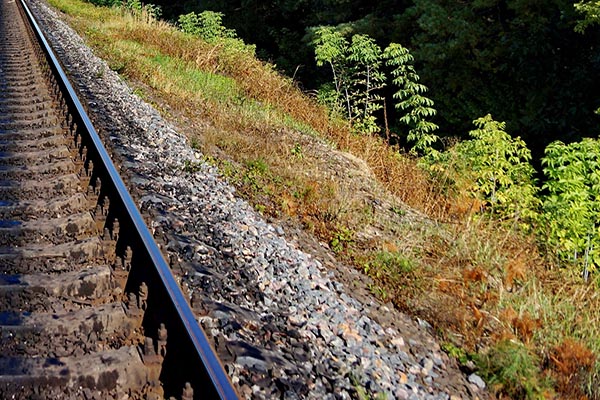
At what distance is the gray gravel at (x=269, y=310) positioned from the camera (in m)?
3.32

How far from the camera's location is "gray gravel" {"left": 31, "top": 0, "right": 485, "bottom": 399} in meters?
3.32

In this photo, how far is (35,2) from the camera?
82.7 ft

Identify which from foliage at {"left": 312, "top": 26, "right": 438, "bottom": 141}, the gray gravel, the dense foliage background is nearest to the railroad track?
the gray gravel

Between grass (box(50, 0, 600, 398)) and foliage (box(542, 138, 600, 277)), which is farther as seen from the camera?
Result: foliage (box(542, 138, 600, 277))

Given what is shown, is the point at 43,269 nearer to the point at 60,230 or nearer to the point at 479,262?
the point at 60,230

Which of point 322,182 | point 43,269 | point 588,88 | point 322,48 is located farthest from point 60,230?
point 588,88

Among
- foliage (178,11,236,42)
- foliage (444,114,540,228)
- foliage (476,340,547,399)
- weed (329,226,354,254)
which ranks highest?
foliage (178,11,236,42)

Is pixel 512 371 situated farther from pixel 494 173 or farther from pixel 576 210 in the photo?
pixel 494 173

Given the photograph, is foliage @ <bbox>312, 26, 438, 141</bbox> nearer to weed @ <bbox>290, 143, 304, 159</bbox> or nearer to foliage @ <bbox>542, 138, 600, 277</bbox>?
weed @ <bbox>290, 143, 304, 159</bbox>

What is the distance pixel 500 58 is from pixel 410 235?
1064cm

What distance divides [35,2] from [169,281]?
1032 inches

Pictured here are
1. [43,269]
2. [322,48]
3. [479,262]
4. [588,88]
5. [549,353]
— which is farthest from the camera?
[322,48]

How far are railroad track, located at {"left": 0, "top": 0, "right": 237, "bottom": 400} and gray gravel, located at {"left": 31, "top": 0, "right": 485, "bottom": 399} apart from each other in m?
0.38

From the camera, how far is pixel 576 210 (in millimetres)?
6016
